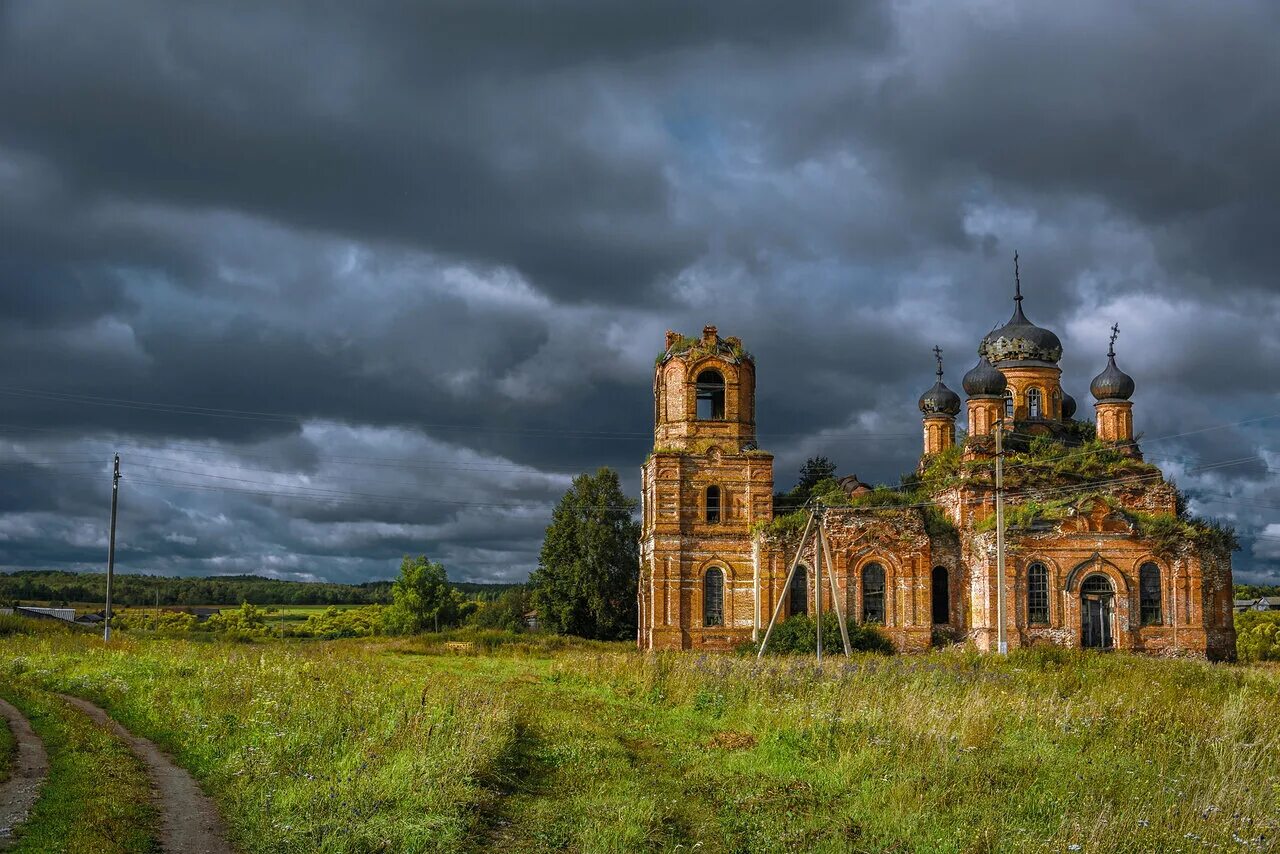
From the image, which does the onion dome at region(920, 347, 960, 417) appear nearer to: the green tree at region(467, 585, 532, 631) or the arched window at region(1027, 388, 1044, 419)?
the arched window at region(1027, 388, 1044, 419)

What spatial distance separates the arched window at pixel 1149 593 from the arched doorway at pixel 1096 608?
1.08 meters

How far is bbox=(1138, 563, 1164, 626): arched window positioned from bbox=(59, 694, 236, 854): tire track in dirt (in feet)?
113

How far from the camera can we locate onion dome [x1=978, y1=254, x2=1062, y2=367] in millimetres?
47500

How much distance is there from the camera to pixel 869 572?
4141 centimetres

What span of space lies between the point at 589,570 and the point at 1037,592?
67.4 feet

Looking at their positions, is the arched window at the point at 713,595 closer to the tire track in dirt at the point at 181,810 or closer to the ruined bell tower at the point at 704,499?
the ruined bell tower at the point at 704,499

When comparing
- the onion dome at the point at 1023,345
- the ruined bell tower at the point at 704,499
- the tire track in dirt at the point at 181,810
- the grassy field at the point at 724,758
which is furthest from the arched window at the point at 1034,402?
the tire track in dirt at the point at 181,810

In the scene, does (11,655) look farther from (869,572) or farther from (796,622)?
(869,572)

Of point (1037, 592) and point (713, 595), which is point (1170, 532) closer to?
point (1037, 592)

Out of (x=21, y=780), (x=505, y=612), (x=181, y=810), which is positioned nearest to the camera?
(x=181, y=810)

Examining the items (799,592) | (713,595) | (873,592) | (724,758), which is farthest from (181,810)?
(873,592)

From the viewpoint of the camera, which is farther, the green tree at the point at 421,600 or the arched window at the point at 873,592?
the green tree at the point at 421,600

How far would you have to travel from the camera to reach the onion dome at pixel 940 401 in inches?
1890

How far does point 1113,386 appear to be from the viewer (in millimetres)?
44438
